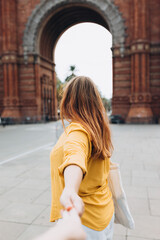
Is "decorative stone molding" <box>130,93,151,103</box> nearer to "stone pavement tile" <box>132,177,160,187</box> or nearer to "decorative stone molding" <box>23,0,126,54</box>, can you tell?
"decorative stone molding" <box>23,0,126,54</box>

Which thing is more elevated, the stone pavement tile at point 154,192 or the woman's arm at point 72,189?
the woman's arm at point 72,189

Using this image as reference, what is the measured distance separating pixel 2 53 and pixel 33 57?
348 centimetres

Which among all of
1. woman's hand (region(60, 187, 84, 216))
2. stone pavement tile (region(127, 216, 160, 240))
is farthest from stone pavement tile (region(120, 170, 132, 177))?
woman's hand (region(60, 187, 84, 216))

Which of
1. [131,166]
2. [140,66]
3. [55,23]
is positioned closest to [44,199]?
[131,166]

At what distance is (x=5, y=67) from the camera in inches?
1086

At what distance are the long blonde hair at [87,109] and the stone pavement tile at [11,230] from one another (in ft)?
7.02

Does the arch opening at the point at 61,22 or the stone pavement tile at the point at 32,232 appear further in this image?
the arch opening at the point at 61,22

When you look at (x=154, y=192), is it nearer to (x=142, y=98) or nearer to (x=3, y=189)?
(x=3, y=189)

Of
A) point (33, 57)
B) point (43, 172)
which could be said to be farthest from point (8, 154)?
point (33, 57)

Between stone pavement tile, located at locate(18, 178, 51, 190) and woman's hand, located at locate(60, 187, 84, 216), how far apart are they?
408 cm

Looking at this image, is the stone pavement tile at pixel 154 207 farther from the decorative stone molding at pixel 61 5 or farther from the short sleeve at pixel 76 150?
the decorative stone molding at pixel 61 5

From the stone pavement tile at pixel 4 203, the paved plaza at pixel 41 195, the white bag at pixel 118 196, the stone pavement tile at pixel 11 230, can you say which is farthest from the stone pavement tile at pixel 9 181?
the white bag at pixel 118 196

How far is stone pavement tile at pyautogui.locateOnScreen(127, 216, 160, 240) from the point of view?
9.77 feet

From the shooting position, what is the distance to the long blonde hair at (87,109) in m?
1.35
